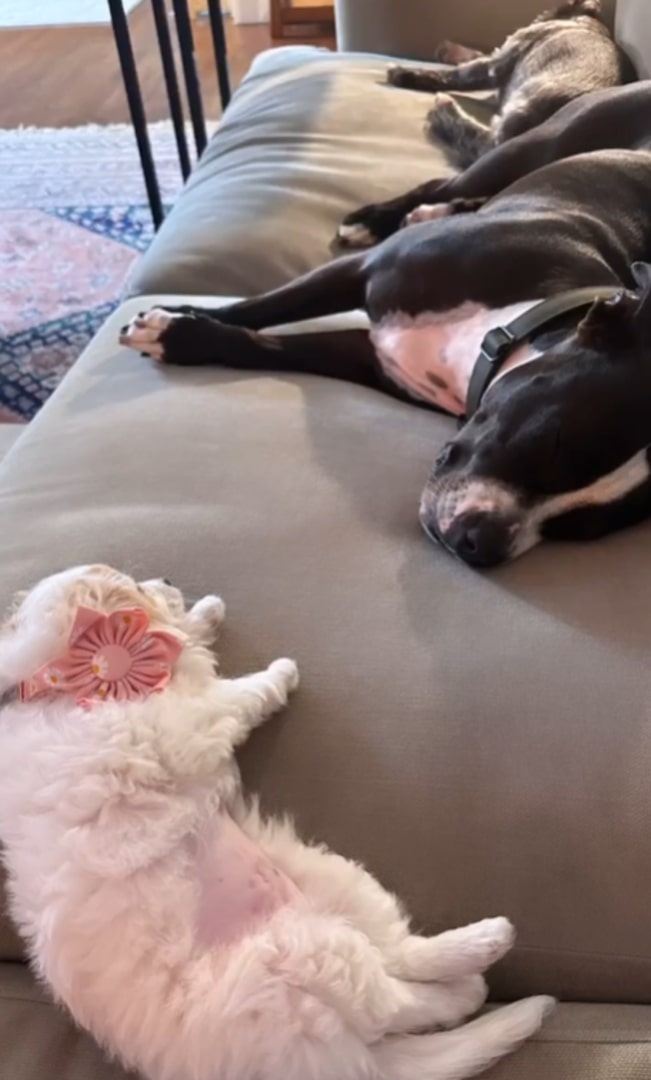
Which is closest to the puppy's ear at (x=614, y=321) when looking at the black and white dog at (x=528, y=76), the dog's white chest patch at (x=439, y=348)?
the dog's white chest patch at (x=439, y=348)

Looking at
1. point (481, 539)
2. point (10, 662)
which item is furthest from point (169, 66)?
point (10, 662)

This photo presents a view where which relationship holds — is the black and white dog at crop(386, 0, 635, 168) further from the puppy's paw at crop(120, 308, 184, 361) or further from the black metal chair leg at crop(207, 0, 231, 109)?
the puppy's paw at crop(120, 308, 184, 361)

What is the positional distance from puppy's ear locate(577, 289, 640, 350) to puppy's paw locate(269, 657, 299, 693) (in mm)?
570

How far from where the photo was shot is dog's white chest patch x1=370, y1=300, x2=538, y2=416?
159 centimetres

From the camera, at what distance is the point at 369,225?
2035 millimetres

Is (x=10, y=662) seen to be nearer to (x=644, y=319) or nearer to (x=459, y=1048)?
(x=459, y=1048)

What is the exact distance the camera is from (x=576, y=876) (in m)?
0.99

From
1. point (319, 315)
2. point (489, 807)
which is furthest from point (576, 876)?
point (319, 315)

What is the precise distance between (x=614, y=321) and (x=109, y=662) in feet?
2.40

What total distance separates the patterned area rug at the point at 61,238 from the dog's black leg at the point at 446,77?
933 mm

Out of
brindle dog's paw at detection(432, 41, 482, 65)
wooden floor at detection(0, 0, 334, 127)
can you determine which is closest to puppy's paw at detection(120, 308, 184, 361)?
brindle dog's paw at detection(432, 41, 482, 65)

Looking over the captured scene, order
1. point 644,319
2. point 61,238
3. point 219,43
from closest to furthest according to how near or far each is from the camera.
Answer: point 644,319, point 219,43, point 61,238

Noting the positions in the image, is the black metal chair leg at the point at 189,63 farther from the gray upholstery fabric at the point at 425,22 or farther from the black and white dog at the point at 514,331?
the black and white dog at the point at 514,331

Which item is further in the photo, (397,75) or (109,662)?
(397,75)
